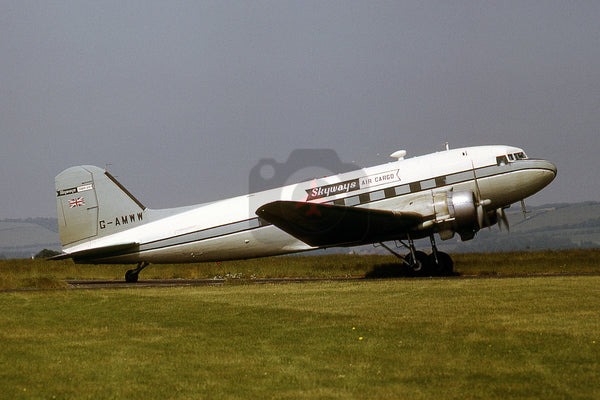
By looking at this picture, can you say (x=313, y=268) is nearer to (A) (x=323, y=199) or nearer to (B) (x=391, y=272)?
(B) (x=391, y=272)

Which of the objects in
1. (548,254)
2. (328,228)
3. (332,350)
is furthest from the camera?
(548,254)

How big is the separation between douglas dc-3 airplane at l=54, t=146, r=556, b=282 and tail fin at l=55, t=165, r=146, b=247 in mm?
43

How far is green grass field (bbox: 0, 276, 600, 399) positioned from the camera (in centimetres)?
837

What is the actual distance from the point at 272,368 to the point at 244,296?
33.0 feet

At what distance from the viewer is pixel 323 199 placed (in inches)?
1028

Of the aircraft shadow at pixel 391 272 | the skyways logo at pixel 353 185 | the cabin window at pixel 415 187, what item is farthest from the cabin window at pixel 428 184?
the aircraft shadow at pixel 391 272

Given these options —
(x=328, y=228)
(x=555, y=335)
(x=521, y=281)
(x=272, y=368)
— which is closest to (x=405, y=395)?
(x=272, y=368)

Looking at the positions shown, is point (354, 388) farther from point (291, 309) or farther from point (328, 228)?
point (328, 228)

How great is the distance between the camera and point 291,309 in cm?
1591

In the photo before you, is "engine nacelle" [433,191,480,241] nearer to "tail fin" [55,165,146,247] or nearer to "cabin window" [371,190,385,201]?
"cabin window" [371,190,385,201]

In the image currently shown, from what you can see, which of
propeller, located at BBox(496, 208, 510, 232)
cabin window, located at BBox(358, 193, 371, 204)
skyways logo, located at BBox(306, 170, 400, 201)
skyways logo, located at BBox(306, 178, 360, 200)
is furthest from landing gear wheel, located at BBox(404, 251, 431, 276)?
skyways logo, located at BBox(306, 178, 360, 200)

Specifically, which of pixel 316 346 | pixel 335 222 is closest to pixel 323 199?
pixel 335 222

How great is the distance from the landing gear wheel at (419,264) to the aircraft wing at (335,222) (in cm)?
120

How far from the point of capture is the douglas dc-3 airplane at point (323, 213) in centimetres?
2409
